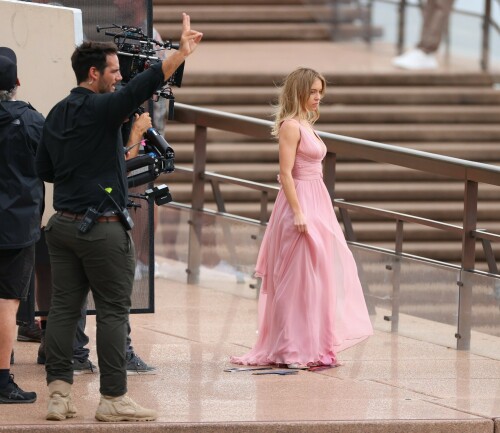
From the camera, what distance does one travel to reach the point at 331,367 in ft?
29.1

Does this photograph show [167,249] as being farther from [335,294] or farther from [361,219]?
[335,294]

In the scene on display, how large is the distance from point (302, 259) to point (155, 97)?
129 centimetres

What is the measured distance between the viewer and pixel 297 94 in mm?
8805

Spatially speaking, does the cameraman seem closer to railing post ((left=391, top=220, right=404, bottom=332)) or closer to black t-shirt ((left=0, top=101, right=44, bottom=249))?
black t-shirt ((left=0, top=101, right=44, bottom=249))

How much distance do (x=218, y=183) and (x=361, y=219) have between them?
129cm

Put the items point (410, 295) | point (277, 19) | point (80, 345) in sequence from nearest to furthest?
point (80, 345) → point (410, 295) → point (277, 19)

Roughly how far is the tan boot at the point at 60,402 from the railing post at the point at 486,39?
35.3 ft

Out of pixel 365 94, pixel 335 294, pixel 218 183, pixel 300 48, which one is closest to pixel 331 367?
pixel 335 294

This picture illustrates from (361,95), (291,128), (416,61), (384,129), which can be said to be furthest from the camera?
(416,61)

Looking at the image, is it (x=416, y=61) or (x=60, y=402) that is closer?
(x=60, y=402)

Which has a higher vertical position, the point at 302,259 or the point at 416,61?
the point at 416,61

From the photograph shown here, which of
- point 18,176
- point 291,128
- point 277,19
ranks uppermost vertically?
point 277,19

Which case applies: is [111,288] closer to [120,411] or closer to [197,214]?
[120,411]

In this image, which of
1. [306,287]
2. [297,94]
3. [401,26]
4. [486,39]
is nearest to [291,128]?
[297,94]
